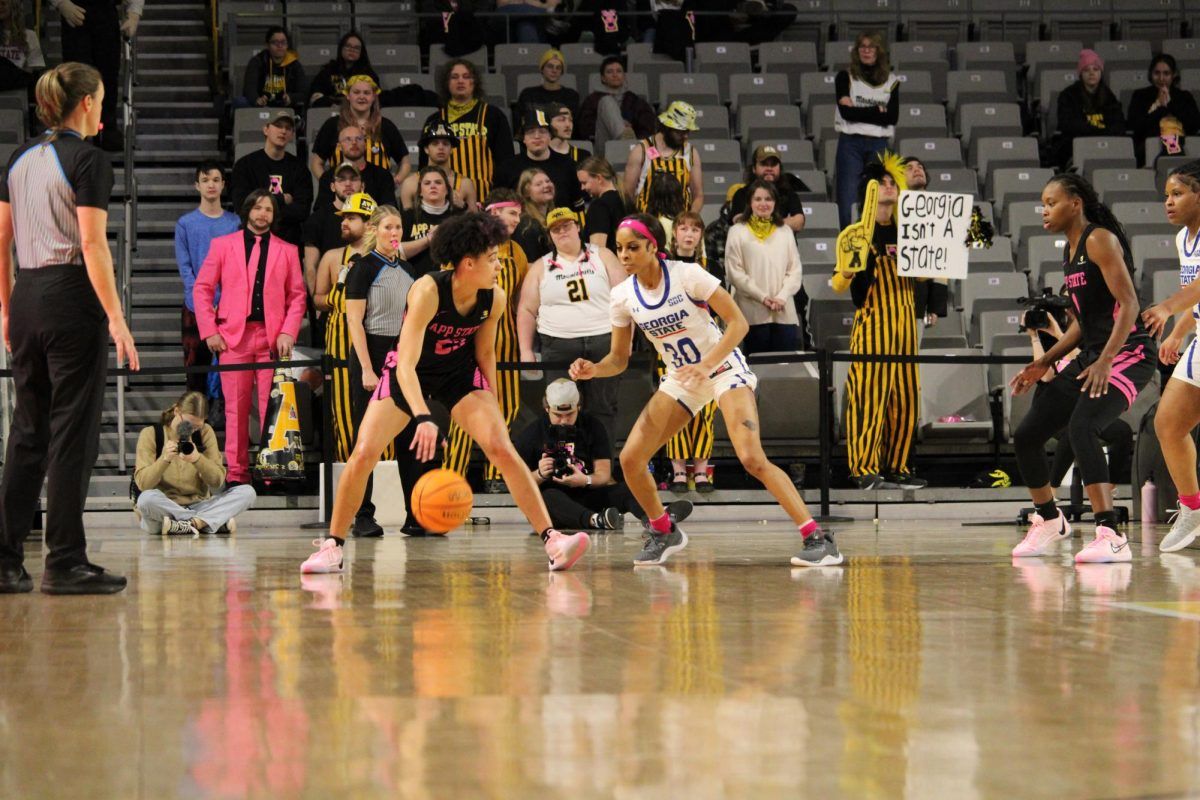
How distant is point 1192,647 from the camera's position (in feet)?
15.0

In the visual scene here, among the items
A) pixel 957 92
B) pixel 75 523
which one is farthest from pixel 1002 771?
pixel 957 92

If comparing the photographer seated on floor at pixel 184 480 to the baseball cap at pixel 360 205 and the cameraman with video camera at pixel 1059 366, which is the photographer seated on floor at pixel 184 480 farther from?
the cameraman with video camera at pixel 1059 366

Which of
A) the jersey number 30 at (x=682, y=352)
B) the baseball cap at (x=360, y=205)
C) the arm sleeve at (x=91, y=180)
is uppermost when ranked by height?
the baseball cap at (x=360, y=205)

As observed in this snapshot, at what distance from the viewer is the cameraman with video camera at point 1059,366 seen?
29.5 feet

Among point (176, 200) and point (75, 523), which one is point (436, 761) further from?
point (176, 200)

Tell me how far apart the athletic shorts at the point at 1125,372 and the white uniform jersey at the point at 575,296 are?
3766mm

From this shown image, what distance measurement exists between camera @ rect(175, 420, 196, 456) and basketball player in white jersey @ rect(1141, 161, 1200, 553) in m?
6.18

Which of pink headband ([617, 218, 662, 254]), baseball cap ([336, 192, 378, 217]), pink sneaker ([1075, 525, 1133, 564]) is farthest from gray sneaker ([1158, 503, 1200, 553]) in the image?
baseball cap ([336, 192, 378, 217])

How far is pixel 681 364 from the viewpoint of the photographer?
7750 millimetres

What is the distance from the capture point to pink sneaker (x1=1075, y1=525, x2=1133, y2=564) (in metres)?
7.55

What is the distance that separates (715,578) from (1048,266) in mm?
7579

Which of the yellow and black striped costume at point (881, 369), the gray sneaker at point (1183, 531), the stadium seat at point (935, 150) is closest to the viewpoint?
the gray sneaker at point (1183, 531)

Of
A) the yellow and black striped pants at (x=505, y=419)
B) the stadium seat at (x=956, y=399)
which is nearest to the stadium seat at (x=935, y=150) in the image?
the stadium seat at (x=956, y=399)

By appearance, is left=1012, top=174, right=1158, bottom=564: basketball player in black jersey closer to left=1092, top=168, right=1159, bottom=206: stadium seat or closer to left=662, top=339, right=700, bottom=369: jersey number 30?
left=662, top=339, right=700, bottom=369: jersey number 30
